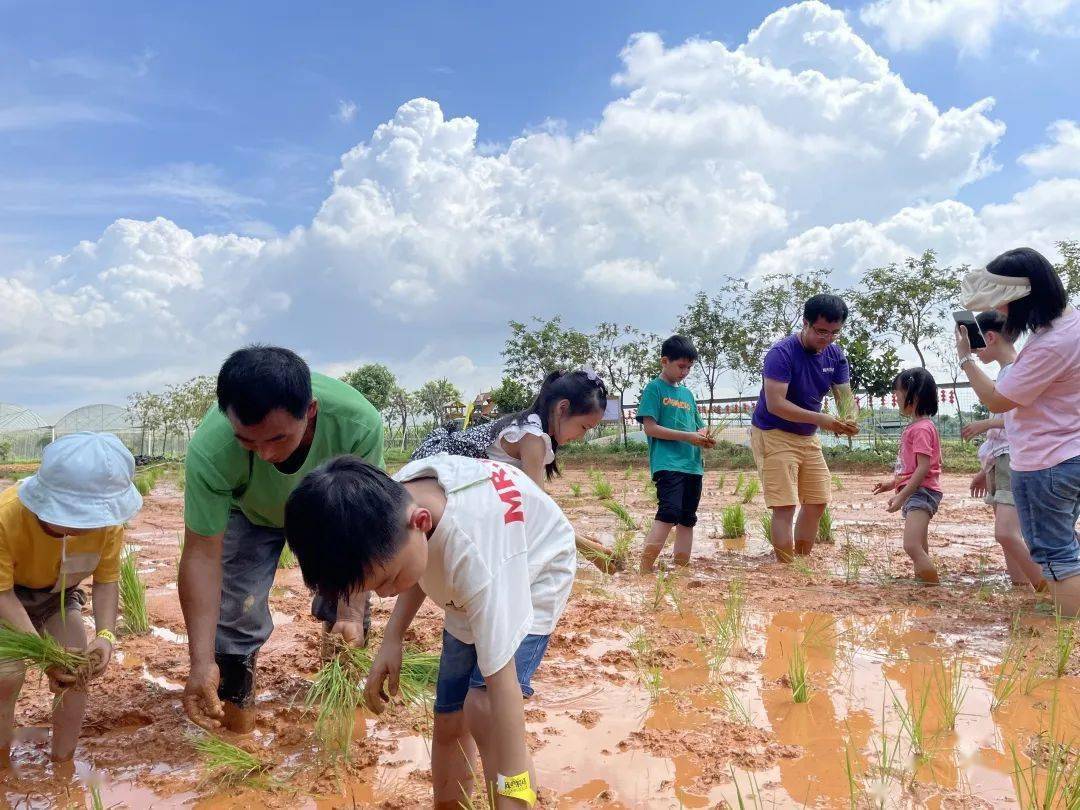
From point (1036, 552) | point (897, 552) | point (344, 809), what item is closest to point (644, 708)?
point (344, 809)

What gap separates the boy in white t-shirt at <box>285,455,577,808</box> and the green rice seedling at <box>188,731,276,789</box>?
1.62 feet

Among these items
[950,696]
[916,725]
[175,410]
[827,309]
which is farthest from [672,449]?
[175,410]

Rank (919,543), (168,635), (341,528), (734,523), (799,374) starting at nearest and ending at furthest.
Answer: (341,528) → (168,635) → (919,543) → (799,374) → (734,523)

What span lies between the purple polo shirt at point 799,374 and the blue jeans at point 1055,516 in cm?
179

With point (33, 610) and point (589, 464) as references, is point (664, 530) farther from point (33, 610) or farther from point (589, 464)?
point (589, 464)

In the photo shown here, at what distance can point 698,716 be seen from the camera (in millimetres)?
2508

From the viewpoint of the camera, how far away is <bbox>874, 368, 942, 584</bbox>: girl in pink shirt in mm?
4273

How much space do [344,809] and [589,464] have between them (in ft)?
58.6

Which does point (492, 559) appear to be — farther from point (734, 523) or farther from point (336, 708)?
point (734, 523)

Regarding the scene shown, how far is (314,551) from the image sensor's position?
1.43 metres

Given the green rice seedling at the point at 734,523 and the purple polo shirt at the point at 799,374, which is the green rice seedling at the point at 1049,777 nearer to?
the purple polo shirt at the point at 799,374

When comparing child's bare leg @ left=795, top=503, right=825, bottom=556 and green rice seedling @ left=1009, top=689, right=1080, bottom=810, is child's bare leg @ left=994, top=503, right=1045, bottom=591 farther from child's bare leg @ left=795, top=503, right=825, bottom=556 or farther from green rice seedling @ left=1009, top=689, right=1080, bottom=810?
green rice seedling @ left=1009, top=689, right=1080, bottom=810

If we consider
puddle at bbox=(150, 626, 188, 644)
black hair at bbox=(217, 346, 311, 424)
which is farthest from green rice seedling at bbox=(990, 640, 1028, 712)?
puddle at bbox=(150, 626, 188, 644)

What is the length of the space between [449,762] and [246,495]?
1147 mm
